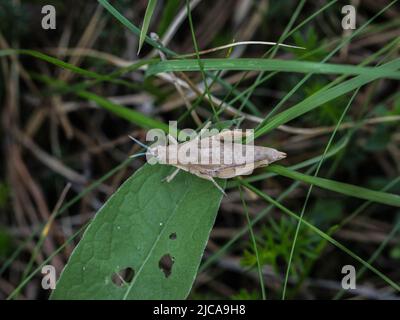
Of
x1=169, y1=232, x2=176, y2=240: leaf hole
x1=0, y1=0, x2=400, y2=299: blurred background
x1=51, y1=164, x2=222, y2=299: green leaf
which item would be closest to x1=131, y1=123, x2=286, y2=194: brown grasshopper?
x1=51, y1=164, x2=222, y2=299: green leaf

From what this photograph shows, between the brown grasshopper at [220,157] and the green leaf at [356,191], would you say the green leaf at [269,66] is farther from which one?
the green leaf at [356,191]

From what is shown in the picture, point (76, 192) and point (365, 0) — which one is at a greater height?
point (365, 0)

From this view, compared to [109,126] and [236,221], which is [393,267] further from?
[109,126]

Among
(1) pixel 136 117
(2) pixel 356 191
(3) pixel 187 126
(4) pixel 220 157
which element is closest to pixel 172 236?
(4) pixel 220 157

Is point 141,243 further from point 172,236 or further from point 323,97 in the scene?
point 323,97

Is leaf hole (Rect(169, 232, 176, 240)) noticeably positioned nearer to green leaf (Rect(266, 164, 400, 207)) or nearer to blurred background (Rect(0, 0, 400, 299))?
green leaf (Rect(266, 164, 400, 207))
